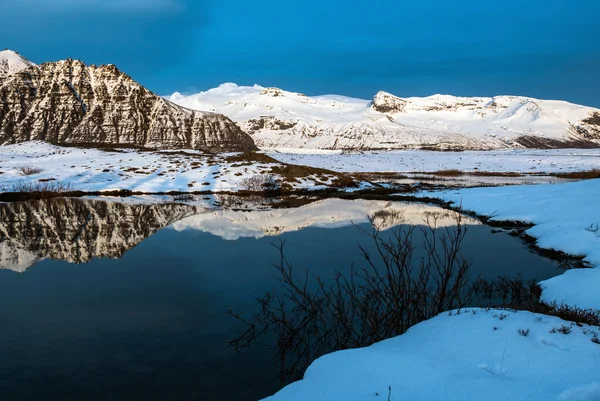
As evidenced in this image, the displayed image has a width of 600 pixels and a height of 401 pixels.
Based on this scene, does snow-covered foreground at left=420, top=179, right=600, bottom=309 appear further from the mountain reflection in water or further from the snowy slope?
the snowy slope

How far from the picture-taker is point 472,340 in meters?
6.28

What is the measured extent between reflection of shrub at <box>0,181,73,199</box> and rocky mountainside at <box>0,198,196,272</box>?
3.95 m

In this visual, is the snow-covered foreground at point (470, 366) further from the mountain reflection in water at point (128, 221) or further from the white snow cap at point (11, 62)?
the white snow cap at point (11, 62)

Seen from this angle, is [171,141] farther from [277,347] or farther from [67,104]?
[277,347]

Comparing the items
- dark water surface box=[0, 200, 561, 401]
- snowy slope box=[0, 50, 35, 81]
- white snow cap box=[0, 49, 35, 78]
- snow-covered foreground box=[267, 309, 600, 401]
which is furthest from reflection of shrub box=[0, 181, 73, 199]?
snowy slope box=[0, 50, 35, 81]

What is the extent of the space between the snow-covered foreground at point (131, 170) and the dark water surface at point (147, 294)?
55.6 feet

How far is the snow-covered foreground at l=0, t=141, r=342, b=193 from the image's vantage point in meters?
38.2

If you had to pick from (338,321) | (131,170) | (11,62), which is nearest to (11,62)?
(11,62)

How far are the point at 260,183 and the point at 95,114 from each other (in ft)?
417

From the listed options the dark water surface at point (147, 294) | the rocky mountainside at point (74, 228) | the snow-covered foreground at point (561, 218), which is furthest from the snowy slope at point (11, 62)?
the snow-covered foreground at point (561, 218)

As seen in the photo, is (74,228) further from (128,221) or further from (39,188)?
(39,188)

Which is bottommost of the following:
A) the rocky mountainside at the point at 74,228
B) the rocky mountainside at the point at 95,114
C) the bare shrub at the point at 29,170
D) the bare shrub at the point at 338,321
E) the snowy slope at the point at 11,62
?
the rocky mountainside at the point at 74,228

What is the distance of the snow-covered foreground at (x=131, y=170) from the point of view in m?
38.2

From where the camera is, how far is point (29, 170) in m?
39.7
